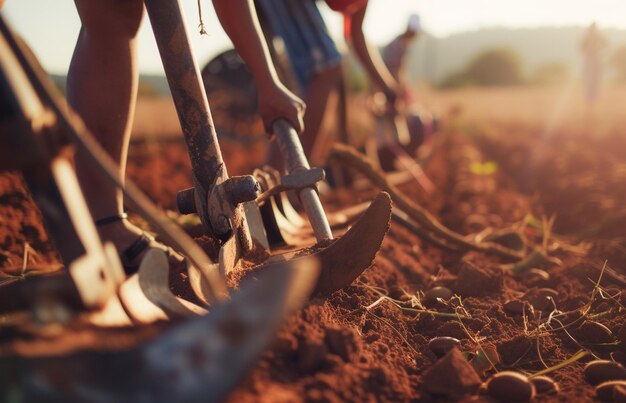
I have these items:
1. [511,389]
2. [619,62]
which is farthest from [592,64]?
[619,62]

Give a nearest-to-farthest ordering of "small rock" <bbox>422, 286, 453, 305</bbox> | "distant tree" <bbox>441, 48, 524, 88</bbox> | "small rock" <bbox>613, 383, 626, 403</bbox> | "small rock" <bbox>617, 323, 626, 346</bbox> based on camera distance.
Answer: "small rock" <bbox>613, 383, 626, 403</bbox> → "small rock" <bbox>617, 323, 626, 346</bbox> → "small rock" <bbox>422, 286, 453, 305</bbox> → "distant tree" <bbox>441, 48, 524, 88</bbox>

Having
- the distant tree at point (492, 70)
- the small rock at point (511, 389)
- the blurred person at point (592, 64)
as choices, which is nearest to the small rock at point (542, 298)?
the small rock at point (511, 389)

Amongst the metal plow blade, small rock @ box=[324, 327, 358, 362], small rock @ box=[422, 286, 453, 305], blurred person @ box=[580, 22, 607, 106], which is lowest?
blurred person @ box=[580, 22, 607, 106]

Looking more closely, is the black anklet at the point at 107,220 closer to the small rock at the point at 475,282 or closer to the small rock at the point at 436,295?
the small rock at the point at 436,295

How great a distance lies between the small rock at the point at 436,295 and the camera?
6.11ft

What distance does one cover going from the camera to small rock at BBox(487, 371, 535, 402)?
125 centimetres

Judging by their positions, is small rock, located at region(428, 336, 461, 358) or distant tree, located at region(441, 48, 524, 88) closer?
small rock, located at region(428, 336, 461, 358)

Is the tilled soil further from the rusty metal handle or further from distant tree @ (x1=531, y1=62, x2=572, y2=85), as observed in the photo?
distant tree @ (x1=531, y1=62, x2=572, y2=85)

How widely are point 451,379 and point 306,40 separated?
8.87 feet

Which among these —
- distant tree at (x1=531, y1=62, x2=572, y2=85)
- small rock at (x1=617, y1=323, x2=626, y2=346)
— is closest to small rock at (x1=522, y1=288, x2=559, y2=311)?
small rock at (x1=617, y1=323, x2=626, y2=346)

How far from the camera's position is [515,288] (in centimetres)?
214

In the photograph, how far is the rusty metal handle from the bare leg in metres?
0.51

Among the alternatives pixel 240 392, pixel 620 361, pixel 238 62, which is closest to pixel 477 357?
pixel 620 361

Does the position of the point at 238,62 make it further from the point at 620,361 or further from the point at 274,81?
the point at 620,361
